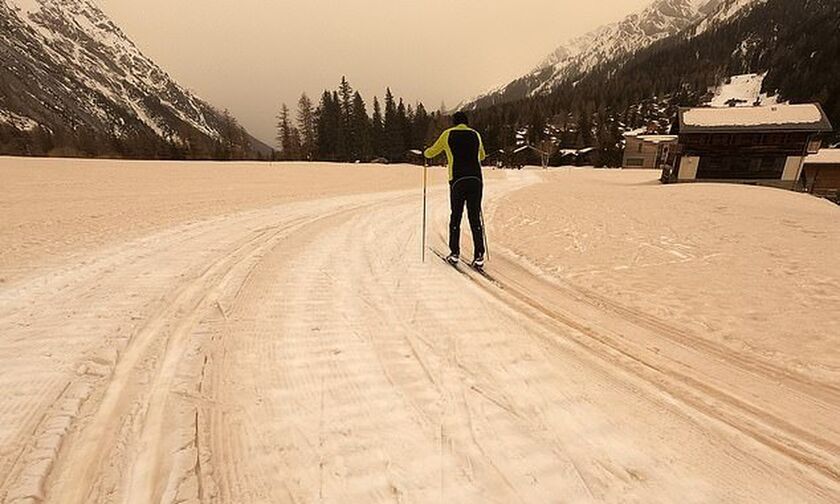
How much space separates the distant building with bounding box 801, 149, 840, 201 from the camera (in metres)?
33.9

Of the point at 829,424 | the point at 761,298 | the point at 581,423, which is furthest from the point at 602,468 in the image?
the point at 761,298

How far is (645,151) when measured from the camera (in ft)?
242

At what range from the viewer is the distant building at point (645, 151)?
233 feet

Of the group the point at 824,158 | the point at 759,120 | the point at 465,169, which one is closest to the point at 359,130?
the point at 759,120

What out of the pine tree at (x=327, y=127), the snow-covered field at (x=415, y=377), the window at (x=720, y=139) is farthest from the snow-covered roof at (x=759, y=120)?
the pine tree at (x=327, y=127)

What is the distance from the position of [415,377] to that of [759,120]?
40.8 metres

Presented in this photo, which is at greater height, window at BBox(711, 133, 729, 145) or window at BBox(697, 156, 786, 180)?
window at BBox(711, 133, 729, 145)

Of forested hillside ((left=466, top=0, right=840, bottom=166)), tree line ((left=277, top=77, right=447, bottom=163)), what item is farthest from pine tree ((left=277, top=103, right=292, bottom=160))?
forested hillside ((left=466, top=0, right=840, bottom=166))

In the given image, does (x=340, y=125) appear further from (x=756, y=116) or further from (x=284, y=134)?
(x=756, y=116)

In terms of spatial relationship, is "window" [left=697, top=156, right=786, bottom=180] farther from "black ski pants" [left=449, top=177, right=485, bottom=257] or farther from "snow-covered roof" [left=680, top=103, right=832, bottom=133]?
"black ski pants" [left=449, top=177, right=485, bottom=257]

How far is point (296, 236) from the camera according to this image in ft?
25.0

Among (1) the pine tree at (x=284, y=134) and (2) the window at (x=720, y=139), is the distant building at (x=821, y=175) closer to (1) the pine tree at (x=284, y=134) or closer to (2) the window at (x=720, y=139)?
(2) the window at (x=720, y=139)

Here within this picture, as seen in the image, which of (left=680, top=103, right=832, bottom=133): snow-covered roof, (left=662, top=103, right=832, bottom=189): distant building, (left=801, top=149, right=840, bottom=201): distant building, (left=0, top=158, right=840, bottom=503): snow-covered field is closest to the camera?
(left=0, top=158, right=840, bottom=503): snow-covered field

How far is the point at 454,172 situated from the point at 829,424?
459cm
